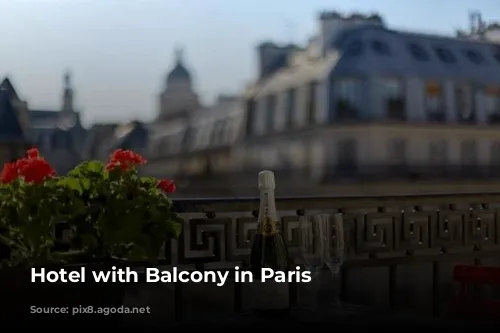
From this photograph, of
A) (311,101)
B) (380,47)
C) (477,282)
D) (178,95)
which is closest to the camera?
(477,282)

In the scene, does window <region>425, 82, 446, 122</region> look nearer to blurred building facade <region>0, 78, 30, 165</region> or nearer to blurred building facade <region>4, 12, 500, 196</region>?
blurred building facade <region>4, 12, 500, 196</region>

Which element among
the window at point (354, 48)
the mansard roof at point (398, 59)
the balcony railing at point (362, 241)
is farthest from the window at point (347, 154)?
the balcony railing at point (362, 241)

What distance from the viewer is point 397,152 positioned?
454cm

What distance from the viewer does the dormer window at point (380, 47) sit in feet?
13.9

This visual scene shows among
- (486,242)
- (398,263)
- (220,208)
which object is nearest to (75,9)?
(220,208)

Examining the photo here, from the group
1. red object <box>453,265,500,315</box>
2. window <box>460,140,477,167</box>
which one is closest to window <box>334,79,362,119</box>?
window <box>460,140,477,167</box>

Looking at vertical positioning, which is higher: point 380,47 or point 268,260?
point 380,47

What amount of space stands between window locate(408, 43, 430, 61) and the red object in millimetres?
2789

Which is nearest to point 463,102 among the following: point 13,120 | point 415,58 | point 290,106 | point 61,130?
point 415,58

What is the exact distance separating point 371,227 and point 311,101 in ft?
7.70

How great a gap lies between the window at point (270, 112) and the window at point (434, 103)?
1.14m

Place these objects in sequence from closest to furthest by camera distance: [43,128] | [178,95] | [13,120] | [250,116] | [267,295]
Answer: [267,295] < [13,120] < [43,128] < [178,95] < [250,116]

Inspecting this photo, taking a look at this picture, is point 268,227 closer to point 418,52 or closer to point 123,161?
point 123,161

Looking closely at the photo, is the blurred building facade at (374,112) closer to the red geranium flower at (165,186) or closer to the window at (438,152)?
the window at (438,152)
